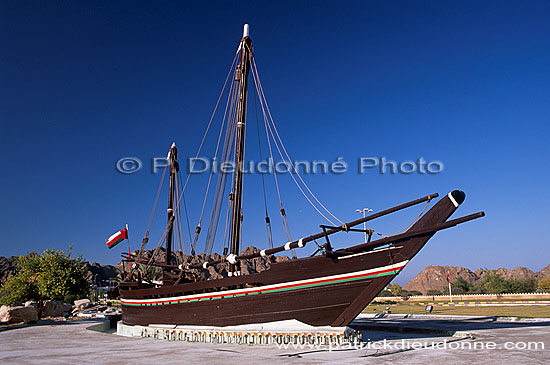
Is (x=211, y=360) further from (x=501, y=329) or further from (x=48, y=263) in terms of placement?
(x=48, y=263)

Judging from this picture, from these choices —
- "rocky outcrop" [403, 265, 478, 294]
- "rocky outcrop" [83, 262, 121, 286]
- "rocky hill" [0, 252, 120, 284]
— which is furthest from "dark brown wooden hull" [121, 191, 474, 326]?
"rocky outcrop" [83, 262, 121, 286]

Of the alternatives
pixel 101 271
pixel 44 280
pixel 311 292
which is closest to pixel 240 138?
pixel 311 292

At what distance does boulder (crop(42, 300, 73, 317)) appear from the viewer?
3647cm

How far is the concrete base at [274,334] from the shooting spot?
13.8 meters

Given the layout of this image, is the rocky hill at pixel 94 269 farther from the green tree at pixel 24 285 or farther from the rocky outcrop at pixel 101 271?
the green tree at pixel 24 285

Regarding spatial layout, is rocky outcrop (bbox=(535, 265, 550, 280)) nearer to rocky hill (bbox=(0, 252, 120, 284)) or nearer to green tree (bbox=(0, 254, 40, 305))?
green tree (bbox=(0, 254, 40, 305))

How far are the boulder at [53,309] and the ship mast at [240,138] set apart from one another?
2737cm

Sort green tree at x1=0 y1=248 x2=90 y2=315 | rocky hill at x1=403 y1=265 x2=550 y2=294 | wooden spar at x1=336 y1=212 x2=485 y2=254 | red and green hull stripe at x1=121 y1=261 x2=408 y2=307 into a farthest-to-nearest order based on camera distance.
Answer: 1. rocky hill at x1=403 y1=265 x2=550 y2=294
2. green tree at x1=0 y1=248 x2=90 y2=315
3. red and green hull stripe at x1=121 y1=261 x2=408 y2=307
4. wooden spar at x1=336 y1=212 x2=485 y2=254

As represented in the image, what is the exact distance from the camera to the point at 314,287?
14.2 metres

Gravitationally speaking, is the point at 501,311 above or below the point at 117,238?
below

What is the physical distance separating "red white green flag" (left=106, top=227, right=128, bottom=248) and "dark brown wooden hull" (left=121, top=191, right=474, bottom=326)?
47.2 ft

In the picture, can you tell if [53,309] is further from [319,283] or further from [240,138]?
[319,283]

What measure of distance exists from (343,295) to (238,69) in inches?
621

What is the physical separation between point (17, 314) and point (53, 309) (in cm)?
977
